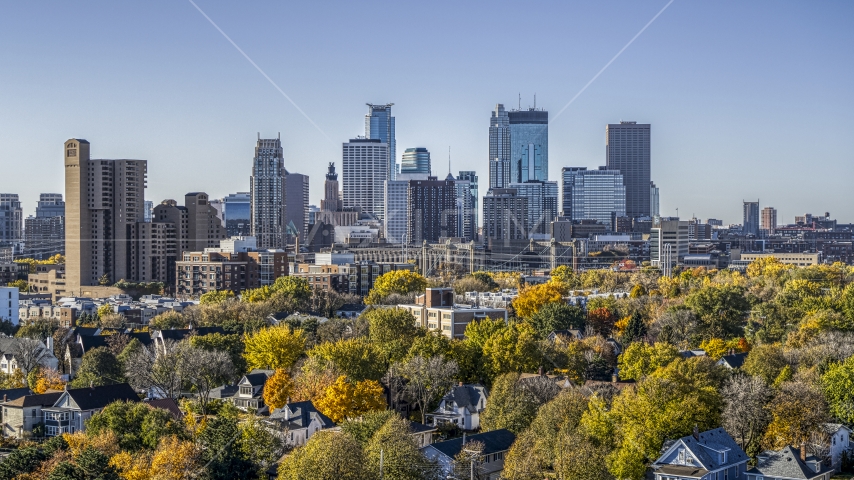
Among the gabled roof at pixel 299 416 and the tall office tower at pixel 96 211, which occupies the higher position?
the tall office tower at pixel 96 211

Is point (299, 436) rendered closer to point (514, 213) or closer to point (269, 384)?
point (269, 384)

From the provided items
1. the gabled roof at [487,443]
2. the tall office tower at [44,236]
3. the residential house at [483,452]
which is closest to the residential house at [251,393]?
the gabled roof at [487,443]

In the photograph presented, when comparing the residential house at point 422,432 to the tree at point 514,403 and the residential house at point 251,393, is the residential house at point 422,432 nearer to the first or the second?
the tree at point 514,403

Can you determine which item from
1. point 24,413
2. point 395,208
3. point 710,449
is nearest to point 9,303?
point 24,413

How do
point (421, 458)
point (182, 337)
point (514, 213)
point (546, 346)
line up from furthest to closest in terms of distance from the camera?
point (514, 213) < point (182, 337) < point (546, 346) < point (421, 458)

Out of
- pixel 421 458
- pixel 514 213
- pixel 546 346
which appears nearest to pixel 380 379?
pixel 546 346

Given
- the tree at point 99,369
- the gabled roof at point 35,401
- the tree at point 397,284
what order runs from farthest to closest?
the tree at point 397,284 < the tree at point 99,369 < the gabled roof at point 35,401


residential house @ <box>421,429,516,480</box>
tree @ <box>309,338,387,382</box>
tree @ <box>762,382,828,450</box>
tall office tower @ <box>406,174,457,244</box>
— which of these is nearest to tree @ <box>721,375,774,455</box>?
tree @ <box>762,382,828,450</box>
